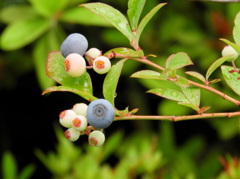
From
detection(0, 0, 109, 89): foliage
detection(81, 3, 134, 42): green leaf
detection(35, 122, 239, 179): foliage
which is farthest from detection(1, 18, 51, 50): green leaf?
detection(81, 3, 134, 42): green leaf

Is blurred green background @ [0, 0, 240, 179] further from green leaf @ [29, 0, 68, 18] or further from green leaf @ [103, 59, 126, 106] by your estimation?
green leaf @ [103, 59, 126, 106]

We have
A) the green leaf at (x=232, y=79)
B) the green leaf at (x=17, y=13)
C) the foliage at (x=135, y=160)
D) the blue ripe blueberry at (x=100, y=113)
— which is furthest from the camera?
the green leaf at (x=17, y=13)

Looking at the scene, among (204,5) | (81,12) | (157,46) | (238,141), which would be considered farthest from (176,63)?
(238,141)

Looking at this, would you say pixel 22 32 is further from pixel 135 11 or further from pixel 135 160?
pixel 135 11

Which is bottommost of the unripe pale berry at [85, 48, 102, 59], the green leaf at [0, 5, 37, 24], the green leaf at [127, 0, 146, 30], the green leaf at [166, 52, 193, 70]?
the green leaf at [166, 52, 193, 70]

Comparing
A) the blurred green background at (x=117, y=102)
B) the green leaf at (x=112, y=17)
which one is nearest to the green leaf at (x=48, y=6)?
the blurred green background at (x=117, y=102)

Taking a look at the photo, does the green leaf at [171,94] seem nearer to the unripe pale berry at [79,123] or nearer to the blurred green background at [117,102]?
the unripe pale berry at [79,123]
